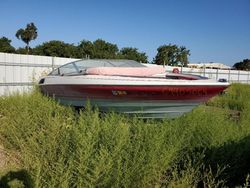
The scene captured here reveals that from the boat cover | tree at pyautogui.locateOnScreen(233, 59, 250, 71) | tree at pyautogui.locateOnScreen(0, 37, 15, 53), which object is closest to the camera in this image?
the boat cover

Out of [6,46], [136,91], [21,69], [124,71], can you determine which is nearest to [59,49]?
[6,46]

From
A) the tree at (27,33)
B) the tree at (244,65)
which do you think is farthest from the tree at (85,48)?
the tree at (244,65)

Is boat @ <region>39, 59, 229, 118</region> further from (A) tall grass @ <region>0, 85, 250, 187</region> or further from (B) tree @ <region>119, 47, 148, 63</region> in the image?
(B) tree @ <region>119, 47, 148, 63</region>

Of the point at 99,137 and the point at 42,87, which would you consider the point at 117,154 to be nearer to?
the point at 99,137

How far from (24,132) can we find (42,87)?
3138mm

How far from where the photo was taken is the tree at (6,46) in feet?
190

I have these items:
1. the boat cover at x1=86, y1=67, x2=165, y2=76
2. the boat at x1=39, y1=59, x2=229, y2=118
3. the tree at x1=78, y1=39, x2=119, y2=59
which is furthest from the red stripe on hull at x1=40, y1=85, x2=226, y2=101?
the tree at x1=78, y1=39, x2=119, y2=59

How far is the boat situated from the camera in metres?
6.38

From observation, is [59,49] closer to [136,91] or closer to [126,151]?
[136,91]

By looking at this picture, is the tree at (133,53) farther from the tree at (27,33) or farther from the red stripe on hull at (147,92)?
the red stripe on hull at (147,92)

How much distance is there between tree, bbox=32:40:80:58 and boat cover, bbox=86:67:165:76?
52.6 m

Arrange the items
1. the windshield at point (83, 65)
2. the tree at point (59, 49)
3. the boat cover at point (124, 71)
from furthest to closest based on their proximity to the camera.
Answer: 1. the tree at point (59, 49)
2. the windshield at point (83, 65)
3. the boat cover at point (124, 71)

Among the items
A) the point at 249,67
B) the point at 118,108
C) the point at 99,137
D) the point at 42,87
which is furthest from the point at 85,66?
the point at 249,67

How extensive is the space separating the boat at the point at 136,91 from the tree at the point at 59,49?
53.1 m
